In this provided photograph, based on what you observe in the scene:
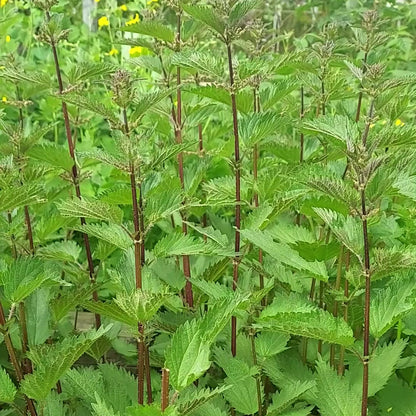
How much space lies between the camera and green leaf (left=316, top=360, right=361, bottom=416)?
1.10 metres

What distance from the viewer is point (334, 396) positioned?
3.68ft

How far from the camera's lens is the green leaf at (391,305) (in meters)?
1.01

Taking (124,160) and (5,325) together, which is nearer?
(124,160)

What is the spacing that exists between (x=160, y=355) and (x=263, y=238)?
399 mm

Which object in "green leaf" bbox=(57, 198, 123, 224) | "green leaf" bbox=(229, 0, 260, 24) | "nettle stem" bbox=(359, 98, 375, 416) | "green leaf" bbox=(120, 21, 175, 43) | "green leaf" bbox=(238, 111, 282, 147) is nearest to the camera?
"nettle stem" bbox=(359, 98, 375, 416)

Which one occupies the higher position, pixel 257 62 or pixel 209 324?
pixel 257 62

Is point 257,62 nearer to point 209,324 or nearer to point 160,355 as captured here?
point 209,324

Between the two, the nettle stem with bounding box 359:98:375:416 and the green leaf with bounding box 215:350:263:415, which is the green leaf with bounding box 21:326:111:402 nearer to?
the green leaf with bounding box 215:350:263:415

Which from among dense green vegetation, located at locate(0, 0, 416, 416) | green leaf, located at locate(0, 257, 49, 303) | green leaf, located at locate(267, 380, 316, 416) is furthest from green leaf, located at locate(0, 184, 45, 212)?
green leaf, located at locate(267, 380, 316, 416)

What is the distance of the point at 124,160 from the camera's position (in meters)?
1.00

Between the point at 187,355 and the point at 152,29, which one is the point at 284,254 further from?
the point at 152,29

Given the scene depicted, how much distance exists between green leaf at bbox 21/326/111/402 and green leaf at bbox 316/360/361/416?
389 mm

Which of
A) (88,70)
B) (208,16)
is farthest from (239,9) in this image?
(88,70)

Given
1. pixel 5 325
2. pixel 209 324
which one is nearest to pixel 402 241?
pixel 209 324
